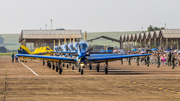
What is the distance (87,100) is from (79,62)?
44.2ft

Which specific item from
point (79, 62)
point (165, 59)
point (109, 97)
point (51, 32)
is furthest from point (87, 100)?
point (51, 32)

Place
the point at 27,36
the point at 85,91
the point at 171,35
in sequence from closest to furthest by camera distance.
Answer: the point at 85,91 → the point at 171,35 → the point at 27,36

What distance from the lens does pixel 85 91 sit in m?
15.3

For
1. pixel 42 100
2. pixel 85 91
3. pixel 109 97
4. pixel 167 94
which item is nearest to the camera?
pixel 42 100

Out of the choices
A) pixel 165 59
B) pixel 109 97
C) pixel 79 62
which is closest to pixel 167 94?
pixel 109 97

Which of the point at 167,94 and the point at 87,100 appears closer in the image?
the point at 87,100

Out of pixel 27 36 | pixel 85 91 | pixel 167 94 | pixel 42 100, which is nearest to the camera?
pixel 42 100

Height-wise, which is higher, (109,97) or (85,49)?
(85,49)

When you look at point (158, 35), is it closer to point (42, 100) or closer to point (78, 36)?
point (78, 36)

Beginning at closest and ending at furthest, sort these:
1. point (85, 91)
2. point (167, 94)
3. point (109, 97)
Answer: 1. point (109, 97)
2. point (167, 94)
3. point (85, 91)

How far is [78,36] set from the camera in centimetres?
9050

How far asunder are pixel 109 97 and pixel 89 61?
1341 centimetres

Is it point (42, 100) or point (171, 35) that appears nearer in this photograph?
point (42, 100)

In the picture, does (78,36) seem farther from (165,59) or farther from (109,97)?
(109,97)
